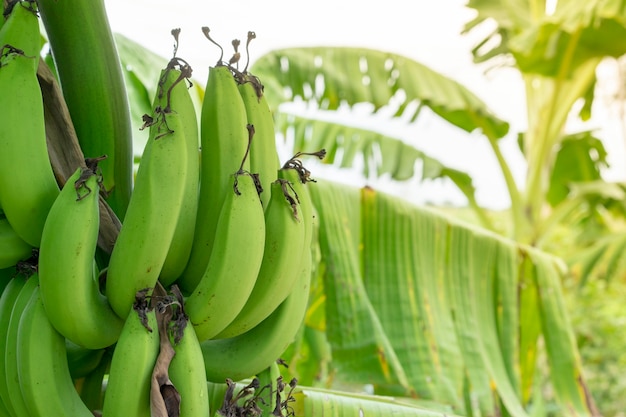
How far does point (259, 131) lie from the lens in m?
0.86

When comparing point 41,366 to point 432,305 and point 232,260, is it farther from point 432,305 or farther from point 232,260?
point 432,305

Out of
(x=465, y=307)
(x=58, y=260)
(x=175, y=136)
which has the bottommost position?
(x=465, y=307)

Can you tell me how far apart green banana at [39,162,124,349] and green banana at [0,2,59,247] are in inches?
1.6

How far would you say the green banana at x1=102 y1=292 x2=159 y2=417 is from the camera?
0.69 meters

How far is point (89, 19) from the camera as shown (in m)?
0.84

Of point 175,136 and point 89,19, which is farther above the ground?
point 89,19

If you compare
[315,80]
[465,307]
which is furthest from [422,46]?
[465,307]

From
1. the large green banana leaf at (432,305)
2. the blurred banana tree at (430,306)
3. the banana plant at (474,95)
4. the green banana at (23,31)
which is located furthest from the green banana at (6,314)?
the banana plant at (474,95)

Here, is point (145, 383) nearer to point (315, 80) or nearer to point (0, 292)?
point (0, 292)

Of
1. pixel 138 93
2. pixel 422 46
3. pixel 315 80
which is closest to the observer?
pixel 138 93

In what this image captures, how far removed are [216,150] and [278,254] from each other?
145 millimetres

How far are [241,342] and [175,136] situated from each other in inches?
11.0

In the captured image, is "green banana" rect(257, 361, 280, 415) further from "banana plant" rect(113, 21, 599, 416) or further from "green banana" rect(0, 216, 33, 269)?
"banana plant" rect(113, 21, 599, 416)

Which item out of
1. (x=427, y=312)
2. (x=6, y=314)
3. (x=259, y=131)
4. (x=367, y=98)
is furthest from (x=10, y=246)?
(x=367, y=98)
